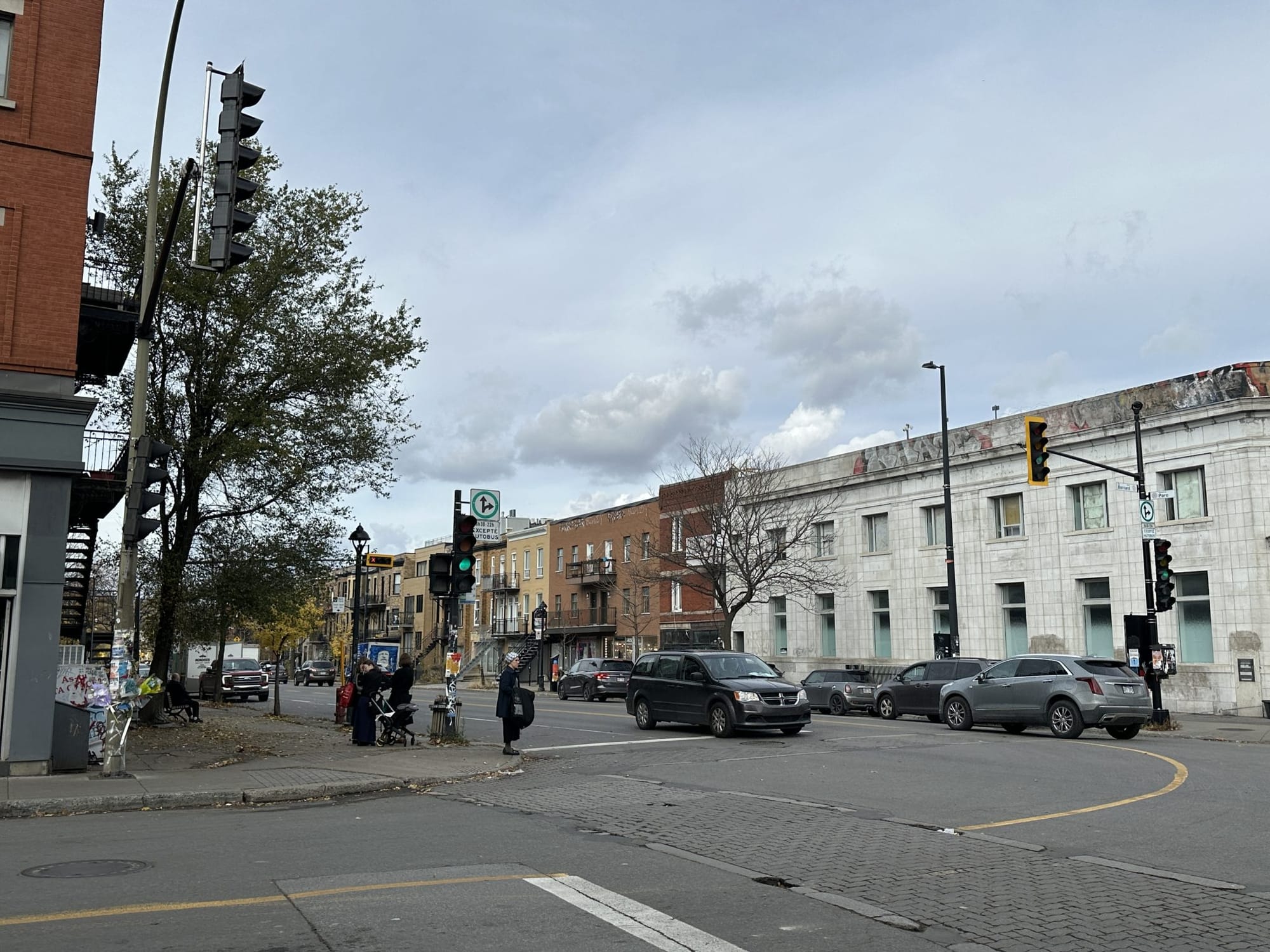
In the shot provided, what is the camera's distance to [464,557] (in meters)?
18.3

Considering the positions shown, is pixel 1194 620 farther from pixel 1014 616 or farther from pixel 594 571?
pixel 594 571

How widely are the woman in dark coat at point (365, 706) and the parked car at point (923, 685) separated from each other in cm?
1289

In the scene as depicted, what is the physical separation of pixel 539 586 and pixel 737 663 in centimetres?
4608

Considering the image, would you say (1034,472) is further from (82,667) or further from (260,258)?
(82,667)

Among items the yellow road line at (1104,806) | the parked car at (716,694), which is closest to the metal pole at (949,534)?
the parked car at (716,694)

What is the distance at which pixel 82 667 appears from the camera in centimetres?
1580

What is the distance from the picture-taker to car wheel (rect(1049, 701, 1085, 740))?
68.2 ft

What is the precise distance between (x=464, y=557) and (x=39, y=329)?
23.3 ft

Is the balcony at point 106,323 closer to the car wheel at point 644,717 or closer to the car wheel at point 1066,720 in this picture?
the car wheel at point 644,717

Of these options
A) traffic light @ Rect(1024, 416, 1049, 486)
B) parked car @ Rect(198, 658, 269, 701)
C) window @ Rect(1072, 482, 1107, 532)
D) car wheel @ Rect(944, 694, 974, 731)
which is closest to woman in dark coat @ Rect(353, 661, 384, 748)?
car wheel @ Rect(944, 694, 974, 731)

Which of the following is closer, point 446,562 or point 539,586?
point 446,562

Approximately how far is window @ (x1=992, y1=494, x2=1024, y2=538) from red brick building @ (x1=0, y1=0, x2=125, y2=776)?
96.8 ft

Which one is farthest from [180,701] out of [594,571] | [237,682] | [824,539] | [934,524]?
[594,571]

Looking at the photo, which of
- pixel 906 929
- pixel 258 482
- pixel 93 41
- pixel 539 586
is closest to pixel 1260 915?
pixel 906 929
